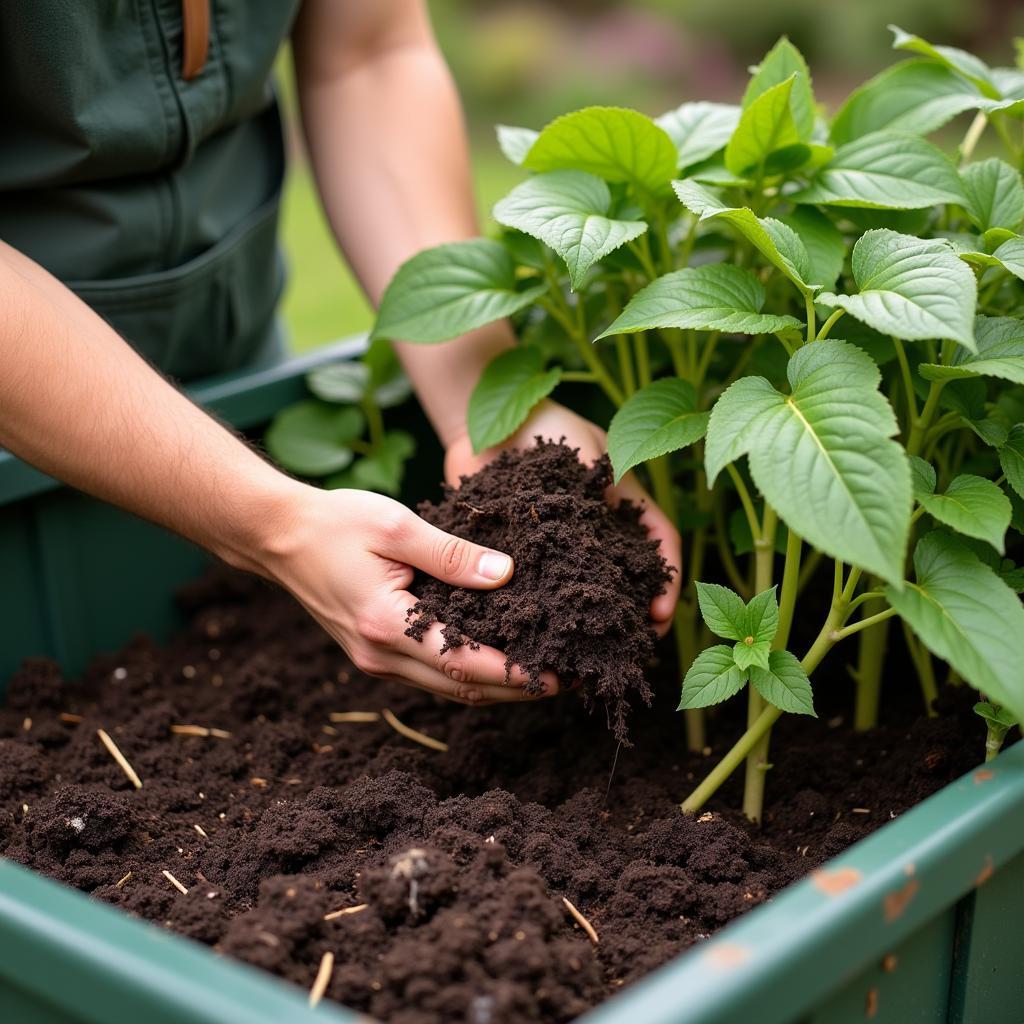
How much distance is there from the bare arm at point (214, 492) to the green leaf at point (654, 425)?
0.15m

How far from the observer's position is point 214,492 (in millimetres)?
1236

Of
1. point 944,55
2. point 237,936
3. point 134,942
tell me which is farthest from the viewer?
point 944,55

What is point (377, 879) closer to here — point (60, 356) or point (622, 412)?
point (622, 412)

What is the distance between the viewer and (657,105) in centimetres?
651

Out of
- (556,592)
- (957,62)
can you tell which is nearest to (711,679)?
(556,592)

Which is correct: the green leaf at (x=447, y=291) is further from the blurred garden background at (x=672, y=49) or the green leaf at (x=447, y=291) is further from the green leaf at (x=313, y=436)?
the blurred garden background at (x=672, y=49)

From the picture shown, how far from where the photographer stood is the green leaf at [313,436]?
5.60 feet

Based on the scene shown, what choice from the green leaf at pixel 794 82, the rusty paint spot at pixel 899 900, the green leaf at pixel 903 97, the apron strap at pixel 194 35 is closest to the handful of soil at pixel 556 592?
the rusty paint spot at pixel 899 900

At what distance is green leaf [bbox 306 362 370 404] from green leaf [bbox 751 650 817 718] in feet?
2.78

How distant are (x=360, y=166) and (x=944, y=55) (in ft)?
2.64

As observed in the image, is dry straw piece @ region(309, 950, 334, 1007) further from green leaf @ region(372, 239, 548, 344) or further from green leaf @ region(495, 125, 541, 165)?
green leaf @ region(495, 125, 541, 165)

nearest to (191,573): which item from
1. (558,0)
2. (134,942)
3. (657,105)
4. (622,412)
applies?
(622,412)

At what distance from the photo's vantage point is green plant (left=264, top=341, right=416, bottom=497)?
1699mm

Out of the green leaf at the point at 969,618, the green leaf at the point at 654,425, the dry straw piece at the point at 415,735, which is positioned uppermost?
the green leaf at the point at 654,425
